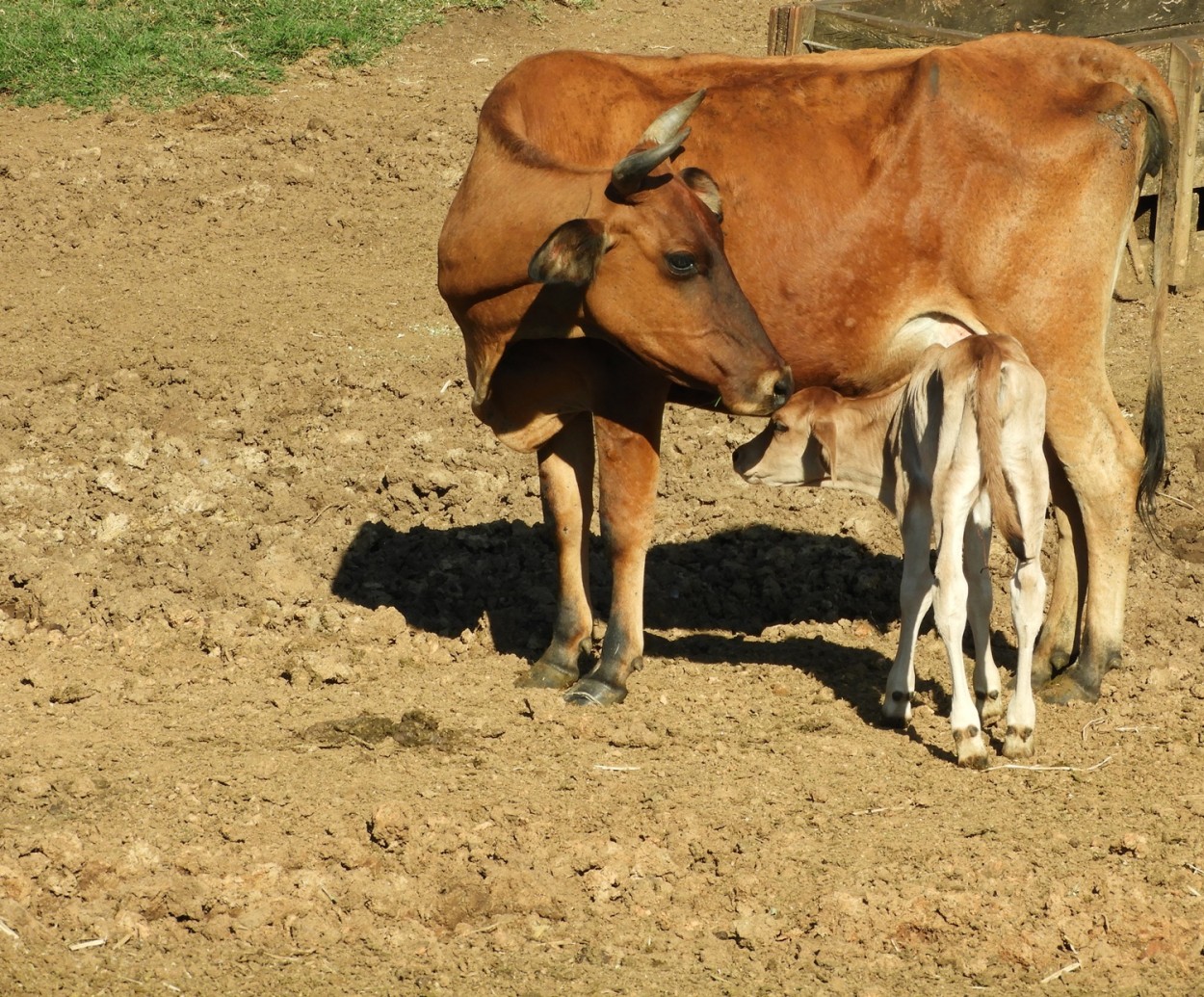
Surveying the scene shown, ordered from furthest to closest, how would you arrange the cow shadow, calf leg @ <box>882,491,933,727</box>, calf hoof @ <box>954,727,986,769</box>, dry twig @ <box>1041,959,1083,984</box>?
1. the cow shadow
2. calf leg @ <box>882,491,933,727</box>
3. calf hoof @ <box>954,727,986,769</box>
4. dry twig @ <box>1041,959,1083,984</box>

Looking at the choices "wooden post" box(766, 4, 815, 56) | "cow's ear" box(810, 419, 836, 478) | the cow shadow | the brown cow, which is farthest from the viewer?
"wooden post" box(766, 4, 815, 56)

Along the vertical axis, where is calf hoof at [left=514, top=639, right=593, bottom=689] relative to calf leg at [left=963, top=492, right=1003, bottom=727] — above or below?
below

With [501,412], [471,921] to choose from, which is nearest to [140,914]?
[471,921]

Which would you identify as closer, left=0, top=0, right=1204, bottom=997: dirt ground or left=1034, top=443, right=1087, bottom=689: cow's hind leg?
left=0, top=0, right=1204, bottom=997: dirt ground

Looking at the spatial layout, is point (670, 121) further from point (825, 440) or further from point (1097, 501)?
point (1097, 501)

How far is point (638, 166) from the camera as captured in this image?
6.07 metres

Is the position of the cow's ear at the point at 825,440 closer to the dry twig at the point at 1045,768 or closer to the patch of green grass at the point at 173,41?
the dry twig at the point at 1045,768

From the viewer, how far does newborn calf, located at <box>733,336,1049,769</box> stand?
6.16 metres

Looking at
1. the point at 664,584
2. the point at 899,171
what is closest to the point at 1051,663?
the point at 664,584

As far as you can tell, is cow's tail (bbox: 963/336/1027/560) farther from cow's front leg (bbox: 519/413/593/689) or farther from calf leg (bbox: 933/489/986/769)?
cow's front leg (bbox: 519/413/593/689)

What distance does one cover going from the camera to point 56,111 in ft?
44.9

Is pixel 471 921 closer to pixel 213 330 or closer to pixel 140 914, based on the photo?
pixel 140 914

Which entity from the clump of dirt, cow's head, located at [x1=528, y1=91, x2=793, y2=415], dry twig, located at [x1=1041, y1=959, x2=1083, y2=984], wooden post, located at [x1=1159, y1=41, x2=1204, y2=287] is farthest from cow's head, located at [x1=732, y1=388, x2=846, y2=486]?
wooden post, located at [x1=1159, y1=41, x2=1204, y2=287]

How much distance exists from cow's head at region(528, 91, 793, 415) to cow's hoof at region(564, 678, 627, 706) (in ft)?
4.66
